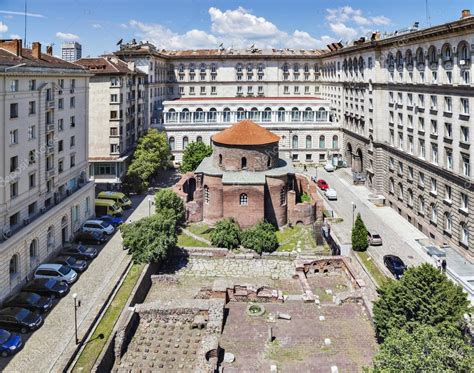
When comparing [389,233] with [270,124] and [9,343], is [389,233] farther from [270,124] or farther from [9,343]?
[270,124]

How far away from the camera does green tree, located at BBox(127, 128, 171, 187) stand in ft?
210

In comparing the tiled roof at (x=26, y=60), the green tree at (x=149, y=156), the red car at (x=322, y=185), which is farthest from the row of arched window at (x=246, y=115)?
the tiled roof at (x=26, y=60)

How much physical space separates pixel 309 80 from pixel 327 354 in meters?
85.2

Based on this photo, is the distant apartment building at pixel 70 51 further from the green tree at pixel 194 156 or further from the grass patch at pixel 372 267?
the grass patch at pixel 372 267

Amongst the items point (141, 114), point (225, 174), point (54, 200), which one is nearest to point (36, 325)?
point (54, 200)

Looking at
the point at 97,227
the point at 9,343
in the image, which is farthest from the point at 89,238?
the point at 9,343

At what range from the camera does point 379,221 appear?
54688 millimetres

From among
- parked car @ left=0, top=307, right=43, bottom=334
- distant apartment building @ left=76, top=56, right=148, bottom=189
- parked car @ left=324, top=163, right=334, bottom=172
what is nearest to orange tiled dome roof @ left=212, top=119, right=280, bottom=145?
distant apartment building @ left=76, top=56, right=148, bottom=189

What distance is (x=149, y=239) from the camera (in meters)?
41.4

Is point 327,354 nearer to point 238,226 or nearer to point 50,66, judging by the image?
point 238,226

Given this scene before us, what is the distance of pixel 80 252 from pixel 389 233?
3300 cm

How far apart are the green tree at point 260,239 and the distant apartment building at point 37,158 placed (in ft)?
61.4

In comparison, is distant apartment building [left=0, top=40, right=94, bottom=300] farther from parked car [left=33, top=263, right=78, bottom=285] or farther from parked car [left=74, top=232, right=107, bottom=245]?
parked car [left=74, top=232, right=107, bottom=245]

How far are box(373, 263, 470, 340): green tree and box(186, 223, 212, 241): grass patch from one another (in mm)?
24566
